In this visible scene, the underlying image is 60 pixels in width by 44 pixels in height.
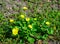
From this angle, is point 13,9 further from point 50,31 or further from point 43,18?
point 50,31

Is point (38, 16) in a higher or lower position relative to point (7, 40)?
higher

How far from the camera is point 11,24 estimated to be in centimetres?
380

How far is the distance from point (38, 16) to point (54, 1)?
708 millimetres

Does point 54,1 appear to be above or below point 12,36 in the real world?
above

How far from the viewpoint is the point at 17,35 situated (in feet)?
11.9

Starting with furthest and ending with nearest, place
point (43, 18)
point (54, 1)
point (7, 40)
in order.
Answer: point (54, 1) → point (43, 18) → point (7, 40)

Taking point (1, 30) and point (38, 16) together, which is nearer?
point (1, 30)

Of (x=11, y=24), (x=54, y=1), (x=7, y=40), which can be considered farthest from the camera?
(x=54, y=1)

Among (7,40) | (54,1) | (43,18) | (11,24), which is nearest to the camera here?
(7,40)

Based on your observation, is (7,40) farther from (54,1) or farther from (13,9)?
(54,1)

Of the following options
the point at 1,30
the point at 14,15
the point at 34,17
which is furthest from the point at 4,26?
the point at 34,17

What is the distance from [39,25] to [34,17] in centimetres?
43

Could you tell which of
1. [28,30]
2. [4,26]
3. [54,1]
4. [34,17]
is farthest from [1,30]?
[54,1]

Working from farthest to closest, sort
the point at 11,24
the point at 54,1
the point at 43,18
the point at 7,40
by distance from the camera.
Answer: the point at 54,1
the point at 43,18
the point at 11,24
the point at 7,40
